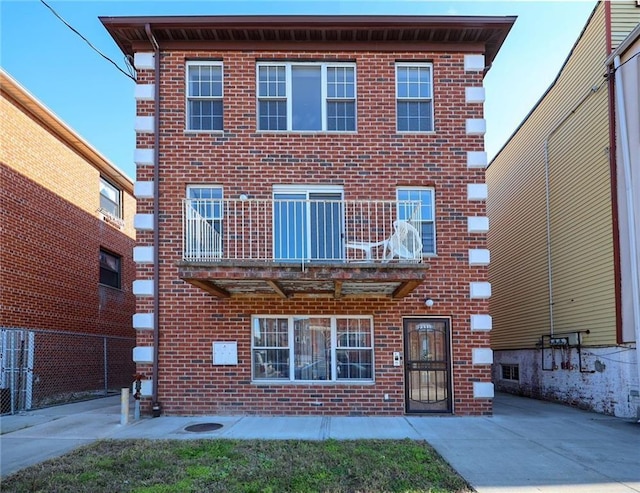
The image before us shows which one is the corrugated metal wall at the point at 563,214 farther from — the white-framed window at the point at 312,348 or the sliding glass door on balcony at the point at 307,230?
the sliding glass door on balcony at the point at 307,230

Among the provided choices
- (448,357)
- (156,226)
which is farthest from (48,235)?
(448,357)

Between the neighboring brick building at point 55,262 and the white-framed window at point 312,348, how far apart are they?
5125 millimetres

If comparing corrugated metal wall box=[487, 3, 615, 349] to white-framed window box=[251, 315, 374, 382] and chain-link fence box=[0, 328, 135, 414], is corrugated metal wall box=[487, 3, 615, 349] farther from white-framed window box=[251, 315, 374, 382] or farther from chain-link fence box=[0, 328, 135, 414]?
chain-link fence box=[0, 328, 135, 414]

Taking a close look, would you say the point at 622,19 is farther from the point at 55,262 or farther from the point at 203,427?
the point at 55,262

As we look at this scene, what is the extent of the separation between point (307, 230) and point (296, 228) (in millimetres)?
257

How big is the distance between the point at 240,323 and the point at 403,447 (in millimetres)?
4292

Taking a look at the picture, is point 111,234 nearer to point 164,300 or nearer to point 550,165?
point 164,300

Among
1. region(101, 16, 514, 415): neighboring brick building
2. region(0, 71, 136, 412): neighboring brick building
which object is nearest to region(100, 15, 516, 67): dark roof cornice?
region(101, 16, 514, 415): neighboring brick building

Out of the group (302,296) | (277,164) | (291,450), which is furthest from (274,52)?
(291,450)

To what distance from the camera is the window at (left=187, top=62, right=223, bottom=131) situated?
1084cm

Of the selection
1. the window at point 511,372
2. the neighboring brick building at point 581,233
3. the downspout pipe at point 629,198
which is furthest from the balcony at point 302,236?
the window at point 511,372

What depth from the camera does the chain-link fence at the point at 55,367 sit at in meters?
10.9

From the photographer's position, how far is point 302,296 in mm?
10305

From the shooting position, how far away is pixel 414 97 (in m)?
10.9
